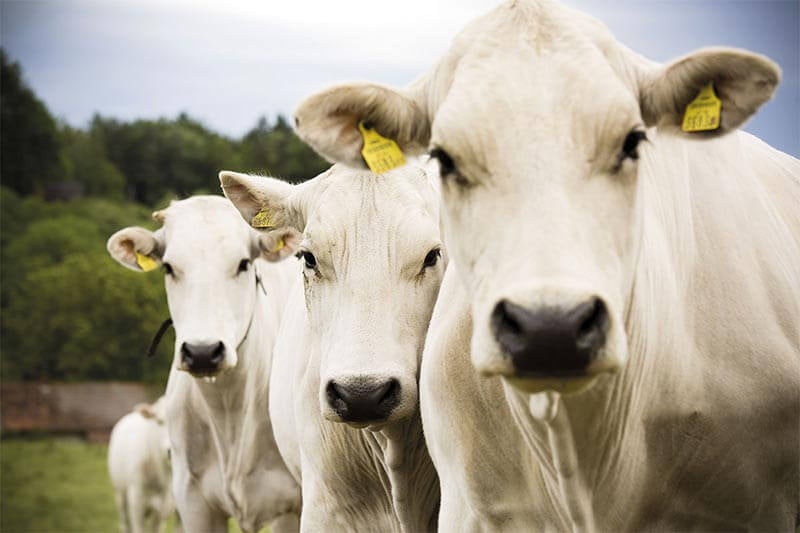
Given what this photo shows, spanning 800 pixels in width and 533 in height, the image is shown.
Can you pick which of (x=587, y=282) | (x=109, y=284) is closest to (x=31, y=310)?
(x=109, y=284)

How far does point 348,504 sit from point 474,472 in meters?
1.69

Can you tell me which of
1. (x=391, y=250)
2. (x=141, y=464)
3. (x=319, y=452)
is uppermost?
(x=391, y=250)

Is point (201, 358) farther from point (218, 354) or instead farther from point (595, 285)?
point (595, 285)

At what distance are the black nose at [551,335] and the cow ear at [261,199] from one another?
308cm

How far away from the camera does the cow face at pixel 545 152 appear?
10.1ft

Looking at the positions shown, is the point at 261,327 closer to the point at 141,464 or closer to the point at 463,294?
the point at 463,294

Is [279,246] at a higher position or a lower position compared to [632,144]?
lower

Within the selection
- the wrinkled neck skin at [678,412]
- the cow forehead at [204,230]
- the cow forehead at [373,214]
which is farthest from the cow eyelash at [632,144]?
the cow forehead at [204,230]

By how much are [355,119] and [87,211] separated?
51595mm

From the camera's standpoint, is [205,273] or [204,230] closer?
[205,273]

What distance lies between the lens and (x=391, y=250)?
5262 millimetres

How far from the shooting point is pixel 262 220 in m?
6.32

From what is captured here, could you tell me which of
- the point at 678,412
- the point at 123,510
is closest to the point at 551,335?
the point at 678,412

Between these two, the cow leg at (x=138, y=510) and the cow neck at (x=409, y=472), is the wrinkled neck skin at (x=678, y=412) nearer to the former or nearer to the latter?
the cow neck at (x=409, y=472)
